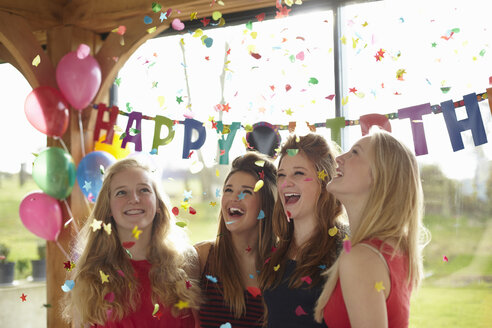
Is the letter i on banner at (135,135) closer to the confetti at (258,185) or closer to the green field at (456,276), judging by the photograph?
the confetti at (258,185)

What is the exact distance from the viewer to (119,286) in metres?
2.14

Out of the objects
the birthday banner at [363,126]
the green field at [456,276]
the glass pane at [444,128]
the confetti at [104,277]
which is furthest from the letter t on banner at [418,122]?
the confetti at [104,277]

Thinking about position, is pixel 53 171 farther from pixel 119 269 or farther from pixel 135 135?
pixel 119 269

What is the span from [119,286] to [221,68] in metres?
1.61

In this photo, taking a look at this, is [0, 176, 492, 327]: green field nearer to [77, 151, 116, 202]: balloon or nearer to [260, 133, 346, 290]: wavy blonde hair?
[260, 133, 346, 290]: wavy blonde hair

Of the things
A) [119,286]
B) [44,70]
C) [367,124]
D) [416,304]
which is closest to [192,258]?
[119,286]

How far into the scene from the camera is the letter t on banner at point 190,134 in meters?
2.83

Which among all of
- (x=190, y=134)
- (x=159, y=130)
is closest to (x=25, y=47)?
(x=159, y=130)

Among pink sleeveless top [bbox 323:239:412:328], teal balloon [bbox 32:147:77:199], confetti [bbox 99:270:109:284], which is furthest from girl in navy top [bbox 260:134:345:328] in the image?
teal balloon [bbox 32:147:77:199]

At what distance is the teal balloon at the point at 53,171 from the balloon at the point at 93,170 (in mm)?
76

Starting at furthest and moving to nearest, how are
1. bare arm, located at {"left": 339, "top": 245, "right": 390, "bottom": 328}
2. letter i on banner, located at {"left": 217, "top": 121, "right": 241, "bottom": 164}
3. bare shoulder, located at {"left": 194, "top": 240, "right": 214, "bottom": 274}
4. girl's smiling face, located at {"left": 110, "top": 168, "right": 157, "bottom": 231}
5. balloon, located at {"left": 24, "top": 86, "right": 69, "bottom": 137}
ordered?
balloon, located at {"left": 24, "top": 86, "right": 69, "bottom": 137}, letter i on banner, located at {"left": 217, "top": 121, "right": 241, "bottom": 164}, bare shoulder, located at {"left": 194, "top": 240, "right": 214, "bottom": 274}, girl's smiling face, located at {"left": 110, "top": 168, "right": 157, "bottom": 231}, bare arm, located at {"left": 339, "top": 245, "right": 390, "bottom": 328}

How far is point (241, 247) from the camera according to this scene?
2.23 meters

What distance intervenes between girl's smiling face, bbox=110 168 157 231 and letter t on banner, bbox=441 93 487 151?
120 cm

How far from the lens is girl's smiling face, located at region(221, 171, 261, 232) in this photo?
2.16 metres
